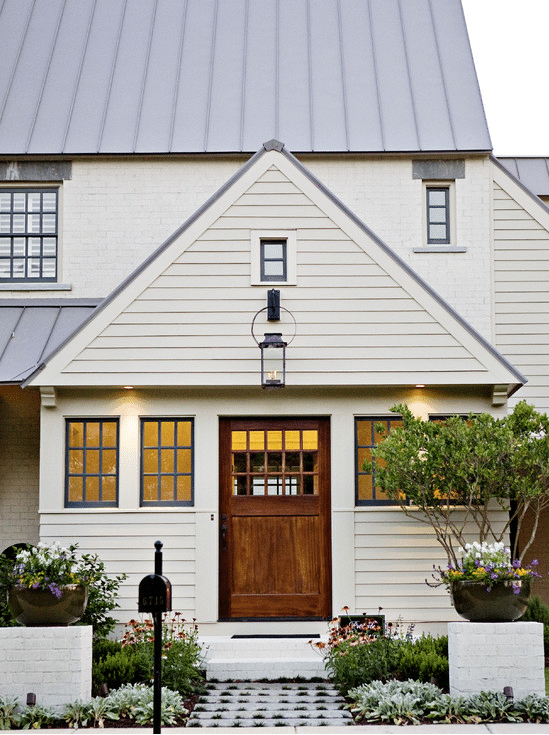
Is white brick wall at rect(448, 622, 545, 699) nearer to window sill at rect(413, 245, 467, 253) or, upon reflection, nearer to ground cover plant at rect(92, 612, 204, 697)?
ground cover plant at rect(92, 612, 204, 697)

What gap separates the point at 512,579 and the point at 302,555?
3571mm

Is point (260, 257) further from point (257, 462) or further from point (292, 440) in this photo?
point (257, 462)

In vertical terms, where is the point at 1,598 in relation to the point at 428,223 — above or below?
below

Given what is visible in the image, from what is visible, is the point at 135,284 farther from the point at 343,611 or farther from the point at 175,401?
the point at 343,611

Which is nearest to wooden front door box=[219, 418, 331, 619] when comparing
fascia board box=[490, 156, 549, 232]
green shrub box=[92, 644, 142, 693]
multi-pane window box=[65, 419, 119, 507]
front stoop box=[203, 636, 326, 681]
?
front stoop box=[203, 636, 326, 681]

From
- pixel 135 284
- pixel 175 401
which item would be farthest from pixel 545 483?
pixel 135 284

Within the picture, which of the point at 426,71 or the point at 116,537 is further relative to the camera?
the point at 426,71

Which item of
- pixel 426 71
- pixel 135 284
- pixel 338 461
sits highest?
pixel 426 71

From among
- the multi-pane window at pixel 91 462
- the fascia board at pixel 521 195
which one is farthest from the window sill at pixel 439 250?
the multi-pane window at pixel 91 462

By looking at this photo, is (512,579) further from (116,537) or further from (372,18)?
(372,18)

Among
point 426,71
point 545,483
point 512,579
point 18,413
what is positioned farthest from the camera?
point 426,71

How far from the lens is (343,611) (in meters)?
11.7

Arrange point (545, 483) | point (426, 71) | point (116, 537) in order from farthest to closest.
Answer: point (426, 71), point (116, 537), point (545, 483)

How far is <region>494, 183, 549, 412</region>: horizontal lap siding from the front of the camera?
14.6 meters
